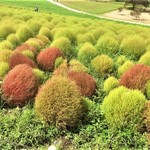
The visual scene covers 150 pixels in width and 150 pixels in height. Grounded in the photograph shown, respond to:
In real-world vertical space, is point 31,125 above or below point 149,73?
below

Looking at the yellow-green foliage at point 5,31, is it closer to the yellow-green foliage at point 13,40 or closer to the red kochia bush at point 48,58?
the yellow-green foliage at point 13,40

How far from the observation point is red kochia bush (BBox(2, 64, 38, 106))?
6422 mm

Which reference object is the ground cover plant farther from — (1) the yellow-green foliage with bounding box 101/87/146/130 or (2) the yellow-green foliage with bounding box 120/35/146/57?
(2) the yellow-green foliage with bounding box 120/35/146/57

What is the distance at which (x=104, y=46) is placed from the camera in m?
9.97

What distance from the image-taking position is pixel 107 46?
9922 millimetres

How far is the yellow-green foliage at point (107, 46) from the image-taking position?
32.5ft

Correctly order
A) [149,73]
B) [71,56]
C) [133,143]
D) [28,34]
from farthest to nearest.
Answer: [28,34] → [71,56] → [149,73] → [133,143]

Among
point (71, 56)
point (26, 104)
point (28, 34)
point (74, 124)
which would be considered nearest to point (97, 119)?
point (74, 124)

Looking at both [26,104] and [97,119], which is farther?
[26,104]

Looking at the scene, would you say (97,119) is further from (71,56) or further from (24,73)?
(71,56)

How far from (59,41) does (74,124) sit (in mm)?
4257

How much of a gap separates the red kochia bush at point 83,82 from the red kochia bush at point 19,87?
76cm

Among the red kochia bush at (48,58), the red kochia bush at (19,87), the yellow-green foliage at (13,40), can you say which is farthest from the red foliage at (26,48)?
the red kochia bush at (19,87)

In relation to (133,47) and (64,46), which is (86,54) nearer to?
(64,46)
